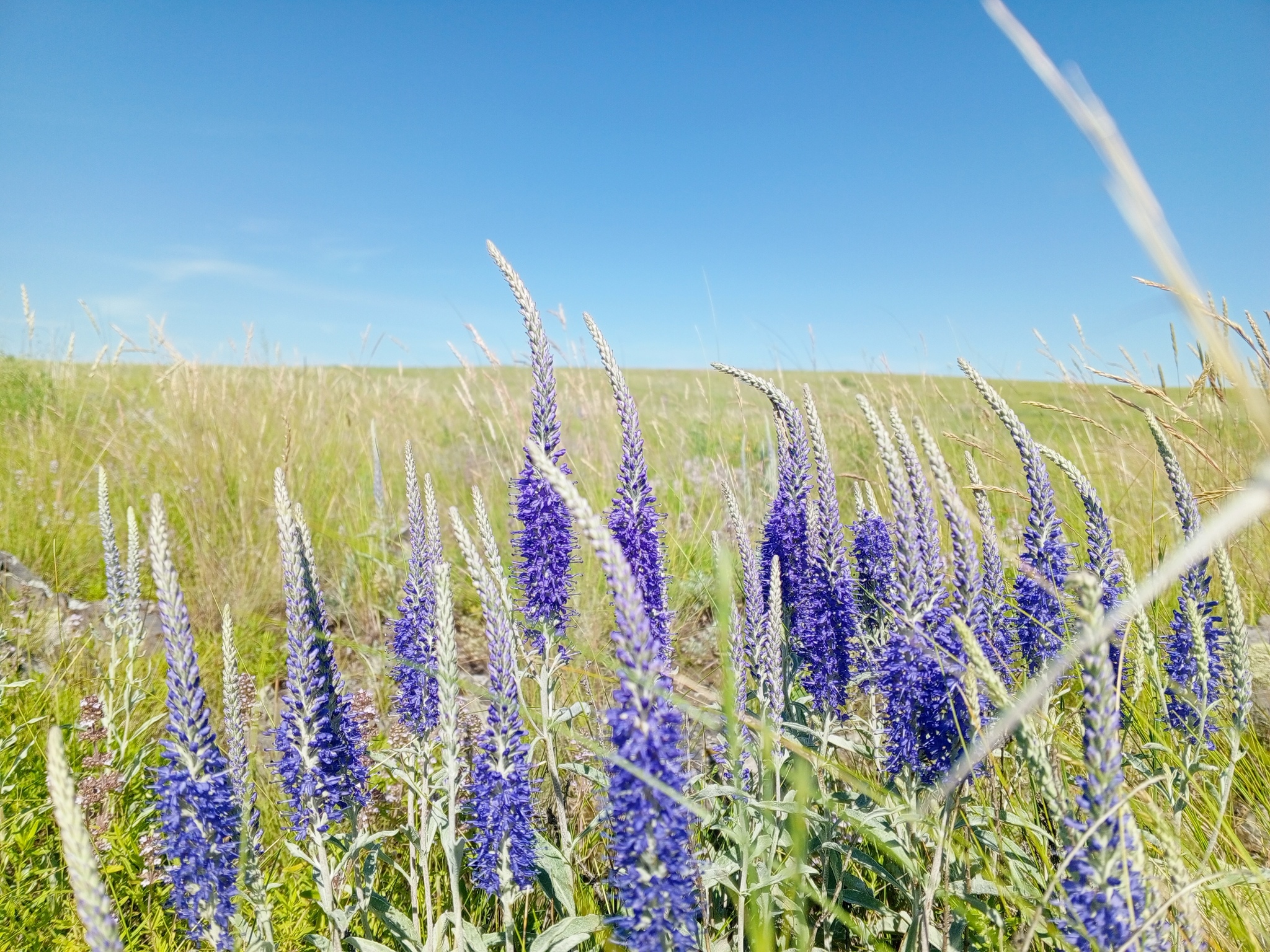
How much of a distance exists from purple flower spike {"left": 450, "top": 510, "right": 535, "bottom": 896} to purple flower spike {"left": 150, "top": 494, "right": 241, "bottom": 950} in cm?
59

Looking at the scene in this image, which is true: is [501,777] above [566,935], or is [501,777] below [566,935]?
above

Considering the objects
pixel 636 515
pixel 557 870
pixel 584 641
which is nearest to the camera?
pixel 557 870

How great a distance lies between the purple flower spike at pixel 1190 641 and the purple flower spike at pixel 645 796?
1918 mm

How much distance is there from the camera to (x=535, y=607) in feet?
7.69

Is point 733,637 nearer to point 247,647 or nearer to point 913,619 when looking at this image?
point 913,619

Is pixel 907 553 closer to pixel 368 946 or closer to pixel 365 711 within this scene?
pixel 368 946

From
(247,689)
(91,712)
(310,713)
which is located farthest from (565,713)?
(91,712)

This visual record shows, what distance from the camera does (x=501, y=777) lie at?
185 centimetres

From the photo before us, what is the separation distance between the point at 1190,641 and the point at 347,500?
6257 millimetres

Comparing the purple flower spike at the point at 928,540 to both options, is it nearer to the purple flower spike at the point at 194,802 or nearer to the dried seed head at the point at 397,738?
the purple flower spike at the point at 194,802

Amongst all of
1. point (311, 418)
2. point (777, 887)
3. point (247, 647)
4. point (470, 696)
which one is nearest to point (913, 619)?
point (777, 887)

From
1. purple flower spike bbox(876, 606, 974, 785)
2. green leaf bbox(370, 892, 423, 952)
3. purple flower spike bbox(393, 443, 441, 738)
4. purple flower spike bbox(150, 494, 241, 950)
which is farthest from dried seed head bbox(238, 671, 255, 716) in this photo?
purple flower spike bbox(876, 606, 974, 785)

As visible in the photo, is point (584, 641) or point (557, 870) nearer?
point (557, 870)

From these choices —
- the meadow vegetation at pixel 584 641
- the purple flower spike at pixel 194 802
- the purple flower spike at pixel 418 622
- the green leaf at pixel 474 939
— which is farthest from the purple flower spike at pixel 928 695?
the purple flower spike at pixel 194 802
